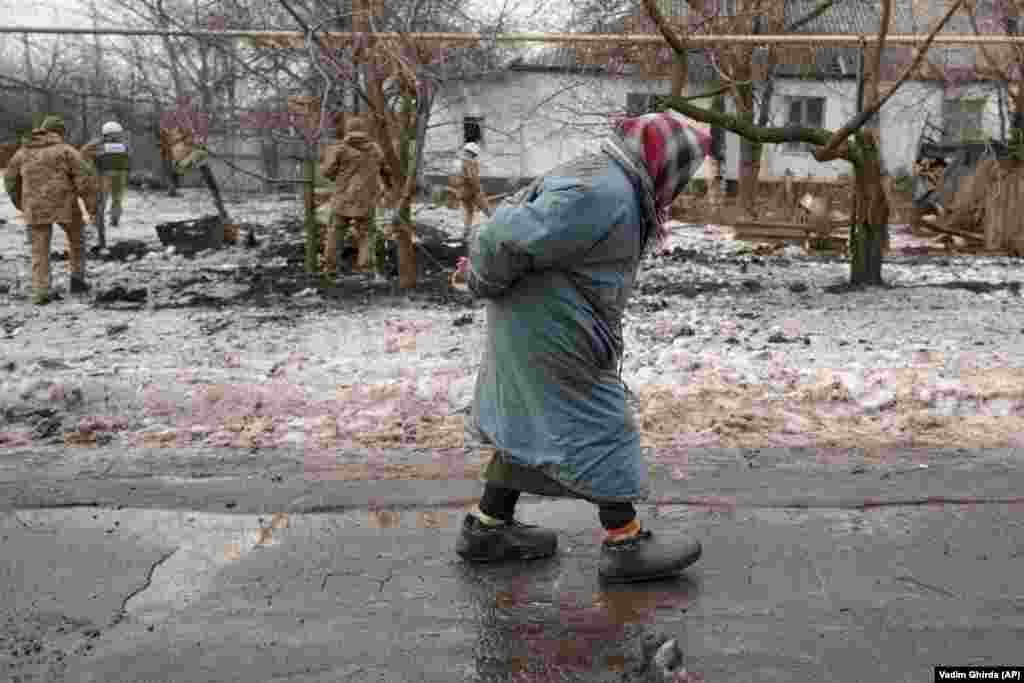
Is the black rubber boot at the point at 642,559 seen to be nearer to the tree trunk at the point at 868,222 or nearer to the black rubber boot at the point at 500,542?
the black rubber boot at the point at 500,542

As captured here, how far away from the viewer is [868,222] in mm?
9383

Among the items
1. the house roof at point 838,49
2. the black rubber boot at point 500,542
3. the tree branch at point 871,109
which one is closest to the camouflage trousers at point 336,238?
the house roof at point 838,49

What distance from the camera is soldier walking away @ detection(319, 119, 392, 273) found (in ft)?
34.7

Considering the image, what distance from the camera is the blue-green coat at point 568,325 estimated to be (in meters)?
3.12

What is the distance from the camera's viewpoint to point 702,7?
10.8 m

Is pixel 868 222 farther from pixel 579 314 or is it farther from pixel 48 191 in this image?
pixel 48 191

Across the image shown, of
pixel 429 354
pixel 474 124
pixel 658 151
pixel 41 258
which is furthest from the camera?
pixel 474 124

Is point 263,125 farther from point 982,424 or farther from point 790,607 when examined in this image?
point 790,607

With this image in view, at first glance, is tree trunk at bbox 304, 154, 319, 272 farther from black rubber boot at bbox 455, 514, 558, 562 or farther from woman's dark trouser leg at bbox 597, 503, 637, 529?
woman's dark trouser leg at bbox 597, 503, 637, 529

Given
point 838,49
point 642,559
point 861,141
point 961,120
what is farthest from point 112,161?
point 961,120

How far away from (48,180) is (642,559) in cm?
848

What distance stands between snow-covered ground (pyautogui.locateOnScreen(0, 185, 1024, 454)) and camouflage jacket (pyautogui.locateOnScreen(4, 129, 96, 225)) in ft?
2.83

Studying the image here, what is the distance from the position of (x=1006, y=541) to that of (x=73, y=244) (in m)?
8.96

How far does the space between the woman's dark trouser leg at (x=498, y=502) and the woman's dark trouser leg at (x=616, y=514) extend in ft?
1.13
